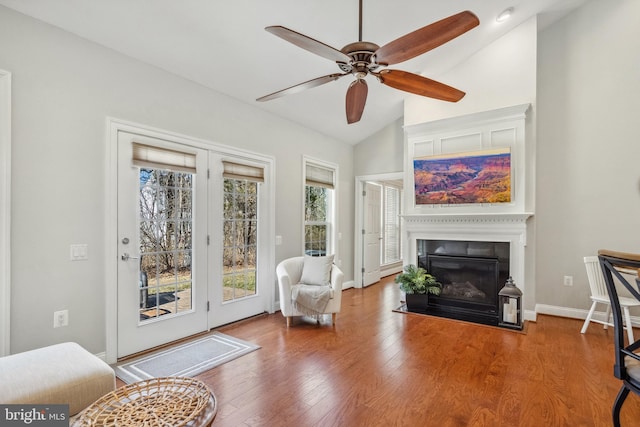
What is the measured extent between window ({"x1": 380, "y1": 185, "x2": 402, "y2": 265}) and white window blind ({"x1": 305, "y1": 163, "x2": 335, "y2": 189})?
90.3 inches

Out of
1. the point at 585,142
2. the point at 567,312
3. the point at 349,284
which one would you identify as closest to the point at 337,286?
the point at 349,284

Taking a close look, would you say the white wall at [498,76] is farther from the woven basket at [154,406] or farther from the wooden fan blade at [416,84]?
the woven basket at [154,406]

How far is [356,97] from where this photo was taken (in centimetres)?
248

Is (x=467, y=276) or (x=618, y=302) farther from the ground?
(x=618, y=302)

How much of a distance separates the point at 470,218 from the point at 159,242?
375 centimetres

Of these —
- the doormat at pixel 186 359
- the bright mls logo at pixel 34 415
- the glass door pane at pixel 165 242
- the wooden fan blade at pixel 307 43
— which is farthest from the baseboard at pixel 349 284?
the bright mls logo at pixel 34 415

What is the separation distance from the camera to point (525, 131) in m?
3.95

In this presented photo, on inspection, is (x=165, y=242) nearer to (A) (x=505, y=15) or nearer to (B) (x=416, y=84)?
(B) (x=416, y=84)

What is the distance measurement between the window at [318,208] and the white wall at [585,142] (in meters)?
3.08

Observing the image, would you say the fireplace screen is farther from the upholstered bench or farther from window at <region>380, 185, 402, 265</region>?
the upholstered bench

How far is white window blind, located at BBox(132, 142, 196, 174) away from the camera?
2.97 m

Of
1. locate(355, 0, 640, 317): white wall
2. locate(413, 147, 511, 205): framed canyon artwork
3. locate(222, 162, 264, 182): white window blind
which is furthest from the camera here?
locate(413, 147, 511, 205): framed canyon artwork

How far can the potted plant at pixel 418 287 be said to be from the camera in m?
4.38

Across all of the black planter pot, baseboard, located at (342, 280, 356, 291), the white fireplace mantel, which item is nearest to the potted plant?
the black planter pot
